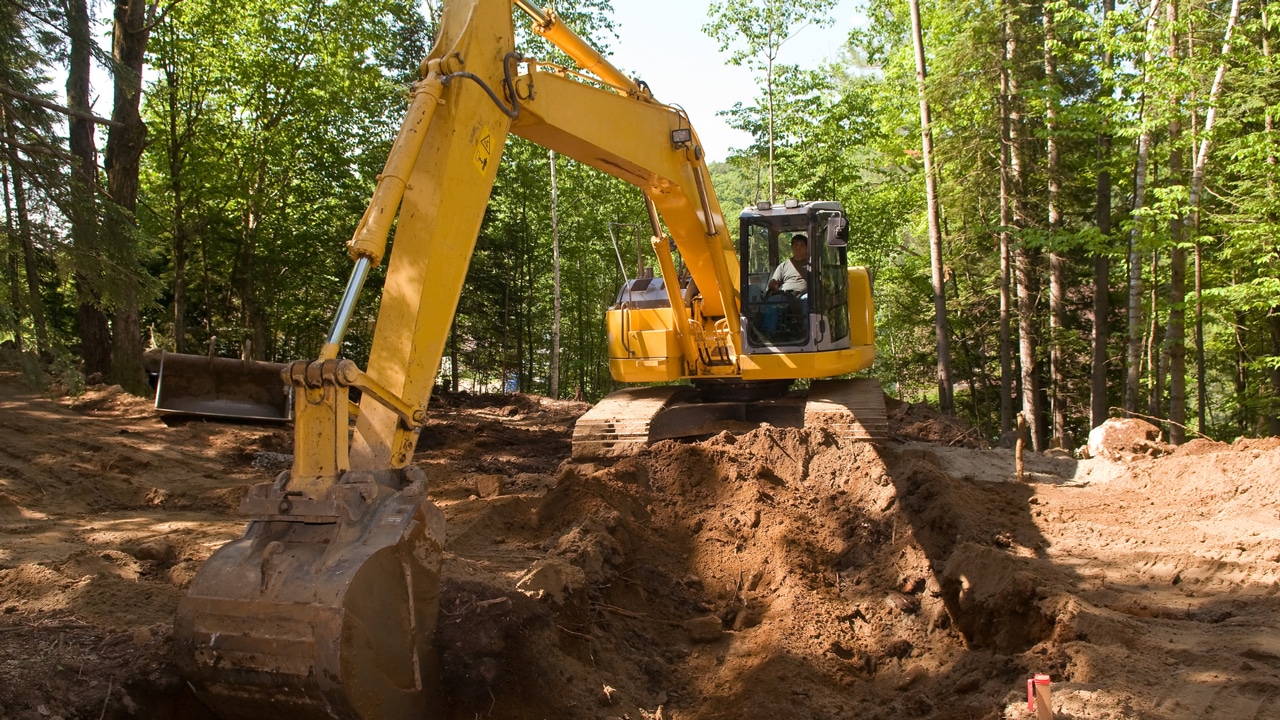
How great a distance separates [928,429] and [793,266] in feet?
15.1

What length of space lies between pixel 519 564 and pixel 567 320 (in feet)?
105

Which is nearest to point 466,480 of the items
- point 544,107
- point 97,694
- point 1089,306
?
point 544,107

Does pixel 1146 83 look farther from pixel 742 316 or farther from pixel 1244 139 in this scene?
pixel 742 316

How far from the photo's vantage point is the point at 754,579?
265 inches

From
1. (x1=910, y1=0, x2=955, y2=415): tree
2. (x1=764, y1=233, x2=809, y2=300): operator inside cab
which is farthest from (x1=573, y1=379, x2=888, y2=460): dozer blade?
(x1=910, y1=0, x2=955, y2=415): tree

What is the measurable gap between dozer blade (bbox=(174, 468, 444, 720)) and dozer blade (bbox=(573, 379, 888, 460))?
5.60m

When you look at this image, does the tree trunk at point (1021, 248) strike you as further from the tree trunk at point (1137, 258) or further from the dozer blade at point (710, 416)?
the dozer blade at point (710, 416)

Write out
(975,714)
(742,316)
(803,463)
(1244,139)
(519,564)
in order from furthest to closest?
(1244,139) < (742,316) < (803,463) < (519,564) < (975,714)

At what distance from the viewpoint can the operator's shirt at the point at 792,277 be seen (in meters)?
9.77

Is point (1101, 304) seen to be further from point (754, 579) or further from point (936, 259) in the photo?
point (754, 579)

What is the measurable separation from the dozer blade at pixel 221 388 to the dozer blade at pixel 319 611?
873cm

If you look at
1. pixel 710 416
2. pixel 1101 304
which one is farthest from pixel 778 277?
pixel 1101 304

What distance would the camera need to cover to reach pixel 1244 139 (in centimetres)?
1303

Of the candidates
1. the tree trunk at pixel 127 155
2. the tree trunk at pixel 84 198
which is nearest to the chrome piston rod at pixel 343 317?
the tree trunk at pixel 84 198
